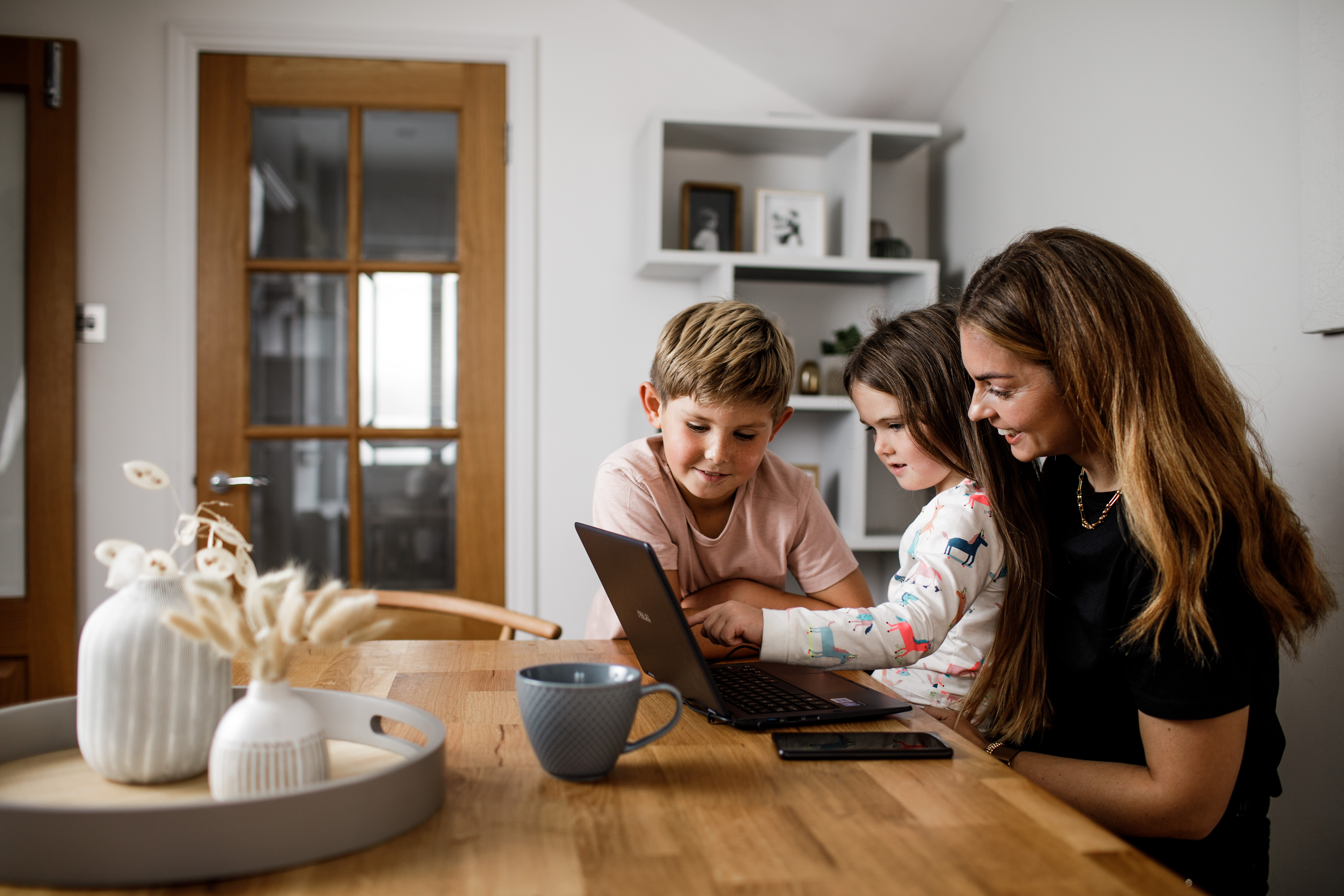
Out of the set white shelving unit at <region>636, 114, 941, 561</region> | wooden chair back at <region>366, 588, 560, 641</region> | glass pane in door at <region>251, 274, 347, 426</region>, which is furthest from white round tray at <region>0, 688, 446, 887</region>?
glass pane in door at <region>251, 274, 347, 426</region>

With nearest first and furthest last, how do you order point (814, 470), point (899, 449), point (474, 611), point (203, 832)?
point (203, 832) < point (899, 449) < point (474, 611) < point (814, 470)

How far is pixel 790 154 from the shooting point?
2.78m

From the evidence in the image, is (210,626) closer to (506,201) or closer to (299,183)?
(506,201)

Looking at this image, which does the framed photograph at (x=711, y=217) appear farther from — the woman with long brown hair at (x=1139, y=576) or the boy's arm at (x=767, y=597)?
the woman with long brown hair at (x=1139, y=576)

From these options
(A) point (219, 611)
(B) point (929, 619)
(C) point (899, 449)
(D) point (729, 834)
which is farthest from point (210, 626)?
(C) point (899, 449)

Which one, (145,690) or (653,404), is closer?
(145,690)

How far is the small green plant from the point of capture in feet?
8.40

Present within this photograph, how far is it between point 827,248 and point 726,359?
1.37m

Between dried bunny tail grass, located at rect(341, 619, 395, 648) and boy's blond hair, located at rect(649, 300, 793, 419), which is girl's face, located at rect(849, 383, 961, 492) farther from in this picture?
dried bunny tail grass, located at rect(341, 619, 395, 648)

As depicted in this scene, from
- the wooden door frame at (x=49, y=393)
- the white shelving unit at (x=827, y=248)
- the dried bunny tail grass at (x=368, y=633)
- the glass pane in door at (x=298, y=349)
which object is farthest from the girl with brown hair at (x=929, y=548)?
the wooden door frame at (x=49, y=393)

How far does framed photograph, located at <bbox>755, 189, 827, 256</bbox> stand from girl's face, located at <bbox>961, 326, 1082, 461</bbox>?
4.81 feet

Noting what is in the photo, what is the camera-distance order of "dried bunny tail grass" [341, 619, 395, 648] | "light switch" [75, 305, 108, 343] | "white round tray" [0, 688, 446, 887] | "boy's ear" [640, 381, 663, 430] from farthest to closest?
"light switch" [75, 305, 108, 343]
"boy's ear" [640, 381, 663, 430]
"dried bunny tail grass" [341, 619, 395, 648]
"white round tray" [0, 688, 446, 887]

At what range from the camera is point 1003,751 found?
116 cm

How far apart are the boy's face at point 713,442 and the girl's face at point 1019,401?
393 millimetres
